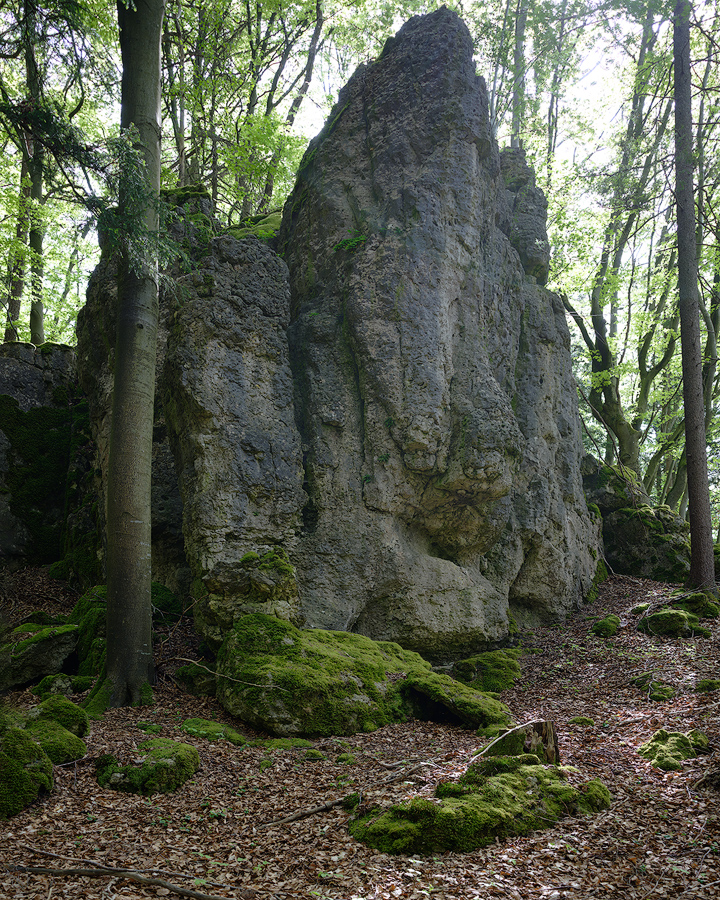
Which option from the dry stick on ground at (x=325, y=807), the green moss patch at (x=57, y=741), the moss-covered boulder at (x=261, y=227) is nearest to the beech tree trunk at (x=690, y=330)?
the dry stick on ground at (x=325, y=807)

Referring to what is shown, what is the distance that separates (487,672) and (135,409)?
7.11 m

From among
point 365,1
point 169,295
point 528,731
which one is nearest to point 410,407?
point 169,295

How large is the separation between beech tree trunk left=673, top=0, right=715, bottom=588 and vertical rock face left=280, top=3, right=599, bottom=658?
2.78m

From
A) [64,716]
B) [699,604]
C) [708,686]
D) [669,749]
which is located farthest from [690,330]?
[64,716]

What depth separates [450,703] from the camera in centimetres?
794

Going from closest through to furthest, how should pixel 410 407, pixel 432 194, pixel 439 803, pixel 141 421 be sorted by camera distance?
→ pixel 439 803 → pixel 141 421 → pixel 410 407 → pixel 432 194

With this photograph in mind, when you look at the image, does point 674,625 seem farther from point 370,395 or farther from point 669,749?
point 370,395

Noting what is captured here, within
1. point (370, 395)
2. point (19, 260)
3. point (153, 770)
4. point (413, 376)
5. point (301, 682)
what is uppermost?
point (19, 260)

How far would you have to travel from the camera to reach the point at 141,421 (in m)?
8.11

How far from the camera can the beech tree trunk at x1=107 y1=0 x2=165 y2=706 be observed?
7680mm

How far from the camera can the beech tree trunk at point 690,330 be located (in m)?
11.8

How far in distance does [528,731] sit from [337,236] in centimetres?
938

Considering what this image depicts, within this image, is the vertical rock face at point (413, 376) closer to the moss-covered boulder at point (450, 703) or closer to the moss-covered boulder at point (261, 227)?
the moss-covered boulder at point (261, 227)

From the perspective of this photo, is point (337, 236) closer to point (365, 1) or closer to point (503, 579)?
point (503, 579)
